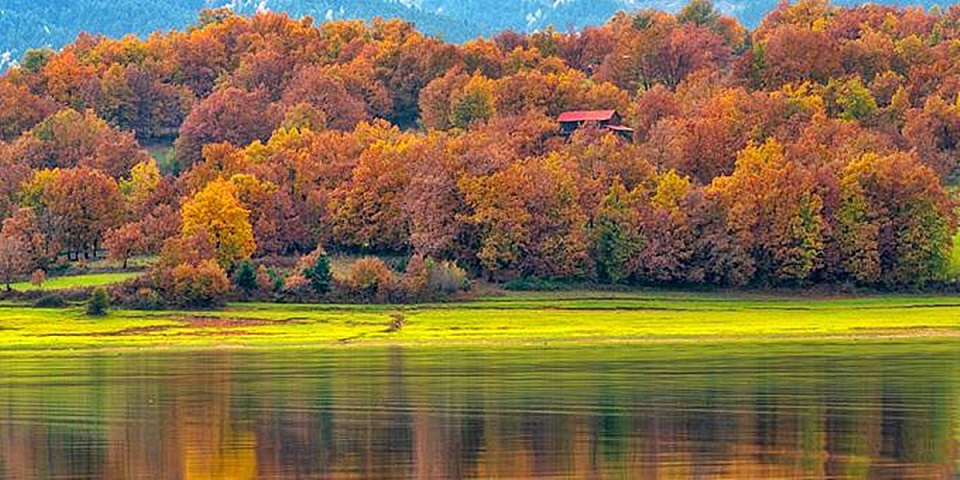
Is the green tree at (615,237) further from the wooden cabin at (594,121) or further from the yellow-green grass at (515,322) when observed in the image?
the wooden cabin at (594,121)

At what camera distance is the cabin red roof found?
185 meters

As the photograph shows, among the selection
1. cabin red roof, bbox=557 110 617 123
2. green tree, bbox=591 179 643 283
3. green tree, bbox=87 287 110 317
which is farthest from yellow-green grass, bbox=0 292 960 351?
cabin red roof, bbox=557 110 617 123

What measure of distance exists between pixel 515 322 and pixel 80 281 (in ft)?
113

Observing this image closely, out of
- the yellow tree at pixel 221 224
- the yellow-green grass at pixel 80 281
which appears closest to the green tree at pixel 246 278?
the yellow-green grass at pixel 80 281

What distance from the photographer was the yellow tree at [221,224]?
132875mm

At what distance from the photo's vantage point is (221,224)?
136m

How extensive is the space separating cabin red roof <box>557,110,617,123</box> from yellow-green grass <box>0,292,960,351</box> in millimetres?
61829

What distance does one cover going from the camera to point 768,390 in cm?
5916

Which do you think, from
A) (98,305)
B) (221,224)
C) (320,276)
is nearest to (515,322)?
(320,276)

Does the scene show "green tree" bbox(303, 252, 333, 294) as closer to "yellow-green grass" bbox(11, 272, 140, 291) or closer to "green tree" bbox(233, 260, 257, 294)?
"green tree" bbox(233, 260, 257, 294)

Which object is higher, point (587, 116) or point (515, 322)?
point (587, 116)

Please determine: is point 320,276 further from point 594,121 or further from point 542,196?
point 594,121

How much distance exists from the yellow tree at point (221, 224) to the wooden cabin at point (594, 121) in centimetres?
5168

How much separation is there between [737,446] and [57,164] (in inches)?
5810
